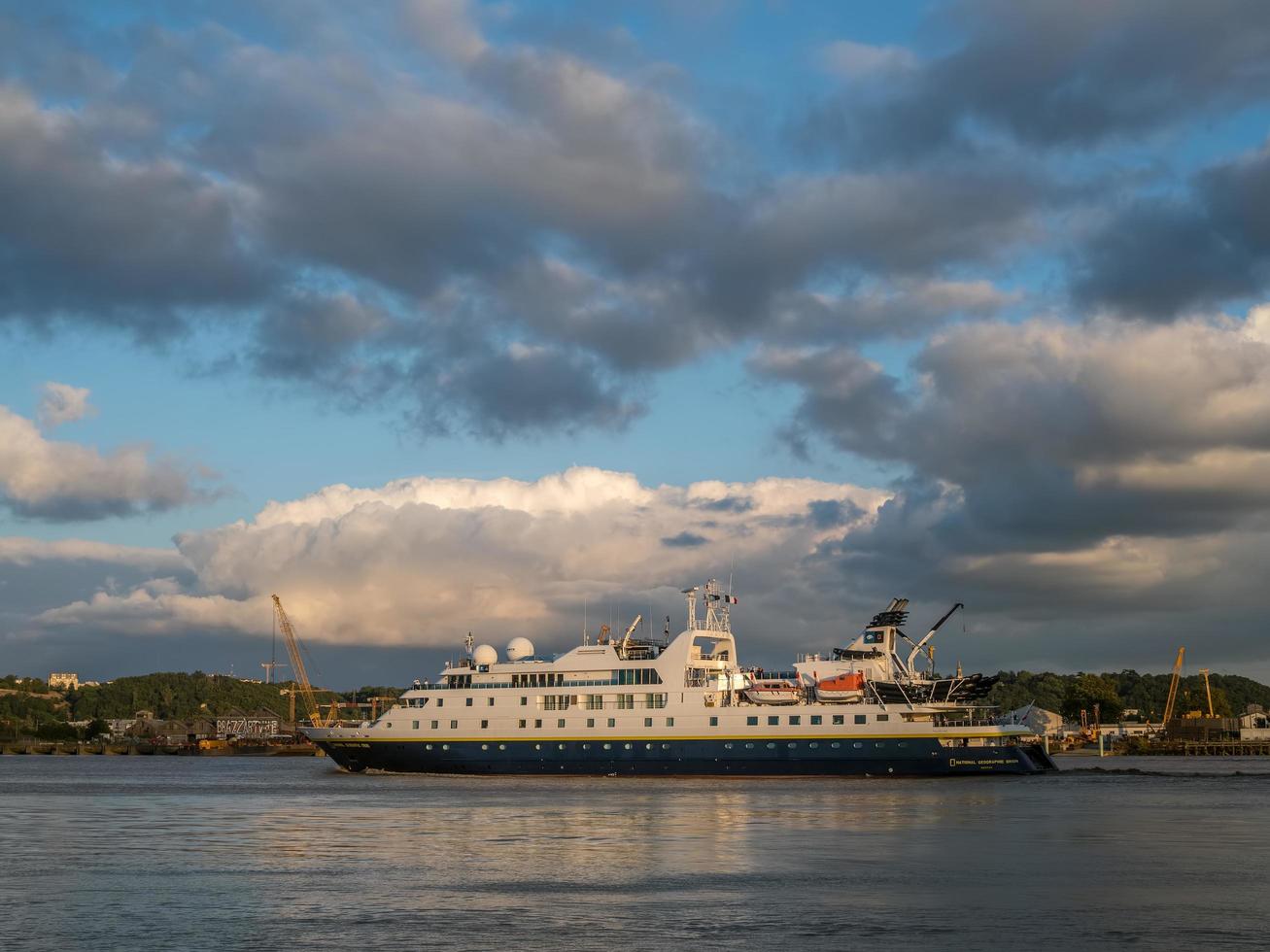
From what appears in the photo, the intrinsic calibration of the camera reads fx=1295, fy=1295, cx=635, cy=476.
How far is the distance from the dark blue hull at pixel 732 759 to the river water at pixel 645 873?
1381 cm

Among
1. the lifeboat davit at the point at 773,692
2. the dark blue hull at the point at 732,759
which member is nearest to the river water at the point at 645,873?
the dark blue hull at the point at 732,759

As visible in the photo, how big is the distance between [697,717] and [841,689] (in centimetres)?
1082

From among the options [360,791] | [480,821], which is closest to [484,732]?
[360,791]

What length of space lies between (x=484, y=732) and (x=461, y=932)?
70150 millimetres

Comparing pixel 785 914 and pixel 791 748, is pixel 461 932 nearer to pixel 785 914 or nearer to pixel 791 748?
pixel 785 914

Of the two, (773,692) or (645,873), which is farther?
(773,692)

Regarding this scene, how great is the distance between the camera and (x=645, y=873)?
42.0 metres

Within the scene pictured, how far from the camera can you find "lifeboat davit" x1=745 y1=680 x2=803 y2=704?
96.0 meters

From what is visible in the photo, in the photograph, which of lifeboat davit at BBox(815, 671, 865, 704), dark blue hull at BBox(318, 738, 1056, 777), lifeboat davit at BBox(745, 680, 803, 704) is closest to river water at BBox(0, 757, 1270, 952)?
dark blue hull at BBox(318, 738, 1056, 777)

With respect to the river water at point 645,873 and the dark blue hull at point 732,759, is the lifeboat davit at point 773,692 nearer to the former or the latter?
the dark blue hull at point 732,759

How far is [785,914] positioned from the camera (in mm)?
34156

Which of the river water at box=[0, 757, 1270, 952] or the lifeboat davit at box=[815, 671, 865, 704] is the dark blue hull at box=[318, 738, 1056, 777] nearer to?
the lifeboat davit at box=[815, 671, 865, 704]

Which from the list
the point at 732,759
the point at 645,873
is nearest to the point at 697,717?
the point at 732,759

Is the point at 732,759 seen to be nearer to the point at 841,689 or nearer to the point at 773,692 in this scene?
the point at 773,692
